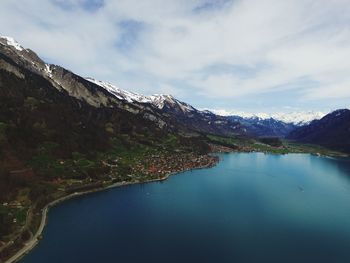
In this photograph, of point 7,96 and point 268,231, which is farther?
point 7,96

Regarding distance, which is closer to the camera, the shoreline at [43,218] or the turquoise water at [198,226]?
the shoreline at [43,218]

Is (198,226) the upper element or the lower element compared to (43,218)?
upper

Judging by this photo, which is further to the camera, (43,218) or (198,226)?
(43,218)

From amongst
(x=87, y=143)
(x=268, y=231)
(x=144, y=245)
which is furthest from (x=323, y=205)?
(x=87, y=143)

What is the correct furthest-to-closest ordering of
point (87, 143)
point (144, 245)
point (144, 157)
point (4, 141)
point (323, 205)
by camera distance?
point (144, 157)
point (87, 143)
point (4, 141)
point (323, 205)
point (144, 245)

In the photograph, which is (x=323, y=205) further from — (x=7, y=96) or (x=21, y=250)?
(x=7, y=96)

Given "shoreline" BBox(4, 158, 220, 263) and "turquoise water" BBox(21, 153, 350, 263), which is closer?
"shoreline" BBox(4, 158, 220, 263)

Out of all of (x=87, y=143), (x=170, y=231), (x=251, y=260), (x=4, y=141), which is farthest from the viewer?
(x=87, y=143)

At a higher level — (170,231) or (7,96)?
(7,96)
